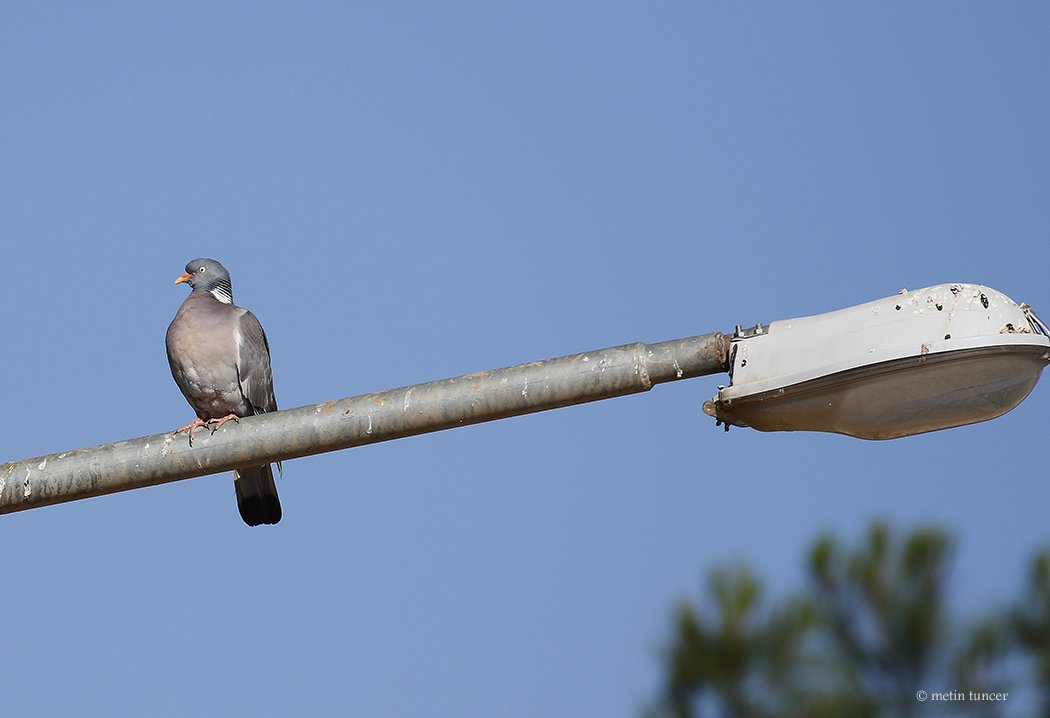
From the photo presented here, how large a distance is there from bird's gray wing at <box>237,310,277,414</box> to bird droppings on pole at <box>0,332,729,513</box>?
2783 mm

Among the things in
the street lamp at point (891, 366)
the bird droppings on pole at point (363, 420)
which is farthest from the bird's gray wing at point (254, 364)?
the street lamp at point (891, 366)

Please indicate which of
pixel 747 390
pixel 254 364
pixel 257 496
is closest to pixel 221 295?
pixel 254 364

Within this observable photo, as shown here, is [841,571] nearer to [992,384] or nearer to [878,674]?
[878,674]

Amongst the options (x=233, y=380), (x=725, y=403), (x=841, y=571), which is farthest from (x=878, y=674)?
(x=725, y=403)

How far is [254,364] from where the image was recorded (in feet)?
19.3

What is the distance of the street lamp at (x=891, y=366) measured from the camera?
8.45 ft

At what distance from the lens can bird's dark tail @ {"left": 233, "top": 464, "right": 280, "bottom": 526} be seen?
5.36 meters

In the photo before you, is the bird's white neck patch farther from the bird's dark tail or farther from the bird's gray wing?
the bird's dark tail

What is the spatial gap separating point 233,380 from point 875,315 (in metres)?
3.91

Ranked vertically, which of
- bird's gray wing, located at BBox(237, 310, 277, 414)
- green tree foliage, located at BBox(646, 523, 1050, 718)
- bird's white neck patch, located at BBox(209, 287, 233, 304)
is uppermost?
bird's white neck patch, located at BBox(209, 287, 233, 304)

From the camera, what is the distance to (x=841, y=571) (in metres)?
10.1

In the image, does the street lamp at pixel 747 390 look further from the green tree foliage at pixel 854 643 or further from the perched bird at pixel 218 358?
the green tree foliage at pixel 854 643

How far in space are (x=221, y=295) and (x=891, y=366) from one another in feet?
14.6

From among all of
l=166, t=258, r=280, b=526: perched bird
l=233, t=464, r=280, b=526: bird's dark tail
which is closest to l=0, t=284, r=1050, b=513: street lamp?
l=233, t=464, r=280, b=526: bird's dark tail
